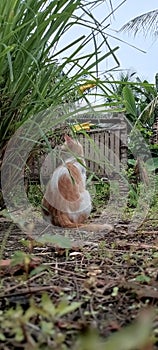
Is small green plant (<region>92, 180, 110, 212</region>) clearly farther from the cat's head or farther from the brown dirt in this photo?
the brown dirt

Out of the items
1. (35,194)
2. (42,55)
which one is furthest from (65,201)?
(42,55)

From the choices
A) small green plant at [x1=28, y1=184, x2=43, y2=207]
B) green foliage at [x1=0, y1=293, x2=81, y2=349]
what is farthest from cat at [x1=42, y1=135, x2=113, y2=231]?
green foliage at [x1=0, y1=293, x2=81, y2=349]

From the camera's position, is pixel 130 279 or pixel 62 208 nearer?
pixel 130 279

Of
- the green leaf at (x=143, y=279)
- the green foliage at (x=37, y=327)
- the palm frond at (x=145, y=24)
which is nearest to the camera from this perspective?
the green foliage at (x=37, y=327)

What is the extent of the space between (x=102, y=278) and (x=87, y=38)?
55 centimetres

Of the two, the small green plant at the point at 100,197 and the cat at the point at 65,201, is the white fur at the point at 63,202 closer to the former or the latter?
the cat at the point at 65,201

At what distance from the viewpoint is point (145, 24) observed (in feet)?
26.1

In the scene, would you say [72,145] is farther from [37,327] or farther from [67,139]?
[37,327]

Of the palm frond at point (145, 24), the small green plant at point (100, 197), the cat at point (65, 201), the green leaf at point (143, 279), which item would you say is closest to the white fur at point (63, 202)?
the cat at point (65, 201)

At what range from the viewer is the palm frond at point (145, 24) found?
7.86 metres

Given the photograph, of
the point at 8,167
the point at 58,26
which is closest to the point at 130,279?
the point at 8,167

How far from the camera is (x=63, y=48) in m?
1.00

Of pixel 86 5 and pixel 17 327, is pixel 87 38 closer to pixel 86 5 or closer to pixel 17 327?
pixel 86 5

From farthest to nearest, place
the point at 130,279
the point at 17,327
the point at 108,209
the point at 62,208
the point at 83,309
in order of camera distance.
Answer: the point at 108,209 → the point at 62,208 → the point at 130,279 → the point at 83,309 → the point at 17,327
